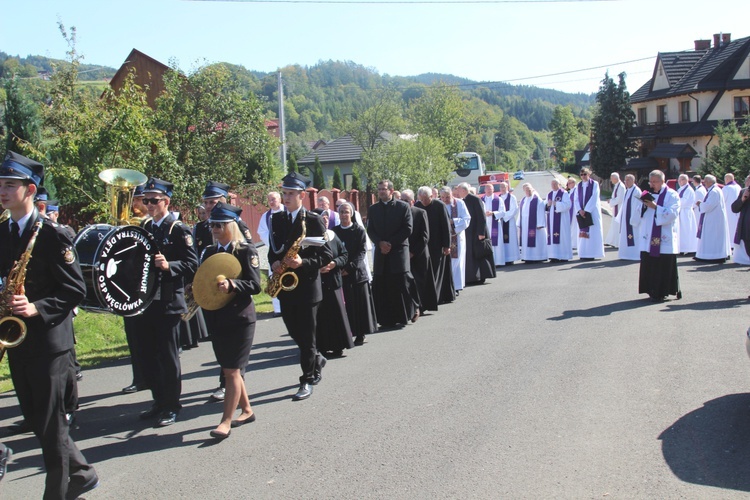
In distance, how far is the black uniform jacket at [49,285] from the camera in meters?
4.46

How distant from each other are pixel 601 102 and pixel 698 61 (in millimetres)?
9124

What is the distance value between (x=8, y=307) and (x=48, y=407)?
0.67 m

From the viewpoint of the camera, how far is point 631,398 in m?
6.66

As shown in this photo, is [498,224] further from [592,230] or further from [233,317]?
[233,317]

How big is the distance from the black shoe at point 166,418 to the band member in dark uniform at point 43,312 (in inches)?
77.4

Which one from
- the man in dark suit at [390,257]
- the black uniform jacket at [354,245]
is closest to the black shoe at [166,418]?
the black uniform jacket at [354,245]

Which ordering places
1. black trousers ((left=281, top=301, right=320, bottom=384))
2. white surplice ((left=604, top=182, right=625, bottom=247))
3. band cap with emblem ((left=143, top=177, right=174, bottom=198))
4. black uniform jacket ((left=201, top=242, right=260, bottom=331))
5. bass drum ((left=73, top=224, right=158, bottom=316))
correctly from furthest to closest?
white surplice ((left=604, top=182, right=625, bottom=247)) → black trousers ((left=281, top=301, right=320, bottom=384)) → band cap with emblem ((left=143, top=177, right=174, bottom=198)) → black uniform jacket ((left=201, top=242, right=260, bottom=331)) → bass drum ((left=73, top=224, right=158, bottom=316))

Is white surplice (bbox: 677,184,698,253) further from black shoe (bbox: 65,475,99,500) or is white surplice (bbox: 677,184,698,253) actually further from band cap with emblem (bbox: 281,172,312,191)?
black shoe (bbox: 65,475,99,500)

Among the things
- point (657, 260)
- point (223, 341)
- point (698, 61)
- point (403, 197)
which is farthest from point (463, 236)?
point (698, 61)

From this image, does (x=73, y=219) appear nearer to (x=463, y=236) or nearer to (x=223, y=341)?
(x=463, y=236)

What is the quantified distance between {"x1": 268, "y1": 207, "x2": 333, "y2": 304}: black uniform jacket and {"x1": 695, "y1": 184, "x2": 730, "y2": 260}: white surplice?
1183cm

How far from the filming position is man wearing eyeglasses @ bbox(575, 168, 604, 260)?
17797 mm

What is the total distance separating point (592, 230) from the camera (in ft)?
58.4

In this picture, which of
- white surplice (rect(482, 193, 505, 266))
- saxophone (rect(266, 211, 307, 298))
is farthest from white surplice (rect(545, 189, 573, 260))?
saxophone (rect(266, 211, 307, 298))
